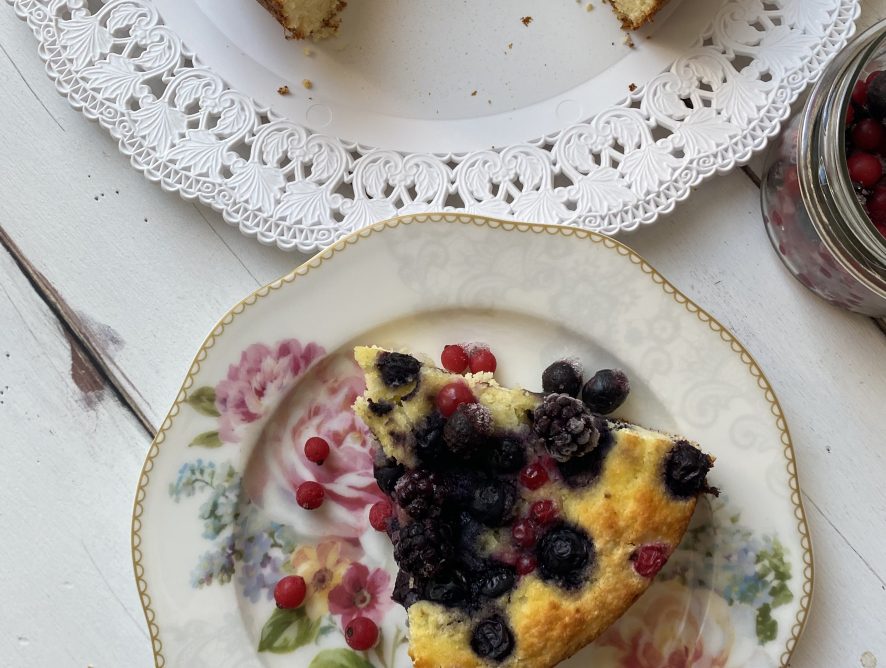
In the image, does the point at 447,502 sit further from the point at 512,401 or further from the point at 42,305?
the point at 42,305

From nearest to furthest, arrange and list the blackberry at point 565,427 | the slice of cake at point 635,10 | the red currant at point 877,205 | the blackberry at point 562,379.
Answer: the blackberry at point 565,427 → the red currant at point 877,205 → the blackberry at point 562,379 → the slice of cake at point 635,10

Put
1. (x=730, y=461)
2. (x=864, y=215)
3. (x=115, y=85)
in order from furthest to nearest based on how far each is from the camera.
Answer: (x=115, y=85), (x=730, y=461), (x=864, y=215)

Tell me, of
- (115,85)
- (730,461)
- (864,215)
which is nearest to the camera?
(864,215)

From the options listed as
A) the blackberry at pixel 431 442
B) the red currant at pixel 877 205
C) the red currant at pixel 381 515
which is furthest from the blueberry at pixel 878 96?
the red currant at pixel 381 515

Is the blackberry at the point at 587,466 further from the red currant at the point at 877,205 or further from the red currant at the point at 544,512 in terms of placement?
the red currant at the point at 877,205

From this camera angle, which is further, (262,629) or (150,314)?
(150,314)

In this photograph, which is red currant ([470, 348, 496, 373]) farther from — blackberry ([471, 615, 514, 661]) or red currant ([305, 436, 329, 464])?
blackberry ([471, 615, 514, 661])

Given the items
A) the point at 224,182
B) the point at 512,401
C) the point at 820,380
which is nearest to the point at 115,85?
the point at 224,182
